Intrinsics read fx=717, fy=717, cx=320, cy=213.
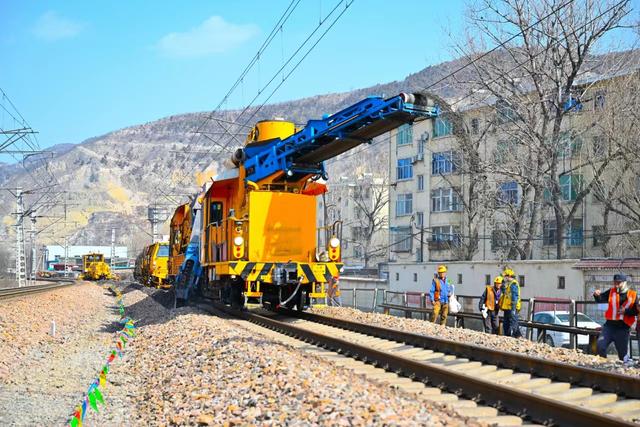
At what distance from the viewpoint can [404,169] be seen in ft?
203

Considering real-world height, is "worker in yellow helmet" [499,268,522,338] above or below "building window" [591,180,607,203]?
below

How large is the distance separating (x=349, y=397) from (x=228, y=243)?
1052cm

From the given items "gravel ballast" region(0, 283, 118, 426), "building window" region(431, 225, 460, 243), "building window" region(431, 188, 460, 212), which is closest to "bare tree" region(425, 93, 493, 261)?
"building window" region(431, 225, 460, 243)

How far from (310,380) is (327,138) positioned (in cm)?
740

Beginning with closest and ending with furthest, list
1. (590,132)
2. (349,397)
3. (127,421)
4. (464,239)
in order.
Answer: (349,397) < (127,421) < (590,132) < (464,239)

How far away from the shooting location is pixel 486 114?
145ft

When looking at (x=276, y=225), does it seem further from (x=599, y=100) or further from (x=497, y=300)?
(x=599, y=100)

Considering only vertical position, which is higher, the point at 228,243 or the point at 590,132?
the point at 590,132

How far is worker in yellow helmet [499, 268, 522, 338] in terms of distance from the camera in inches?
642

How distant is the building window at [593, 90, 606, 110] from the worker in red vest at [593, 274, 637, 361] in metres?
24.3

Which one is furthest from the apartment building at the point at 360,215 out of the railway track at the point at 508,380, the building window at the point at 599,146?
the railway track at the point at 508,380

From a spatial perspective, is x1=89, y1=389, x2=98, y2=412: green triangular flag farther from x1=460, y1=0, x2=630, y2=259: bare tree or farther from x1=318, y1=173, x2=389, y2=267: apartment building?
x1=318, y1=173, x2=389, y2=267: apartment building

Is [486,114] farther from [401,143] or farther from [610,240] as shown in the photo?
[401,143]

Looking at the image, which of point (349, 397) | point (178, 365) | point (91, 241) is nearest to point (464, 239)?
point (178, 365)
